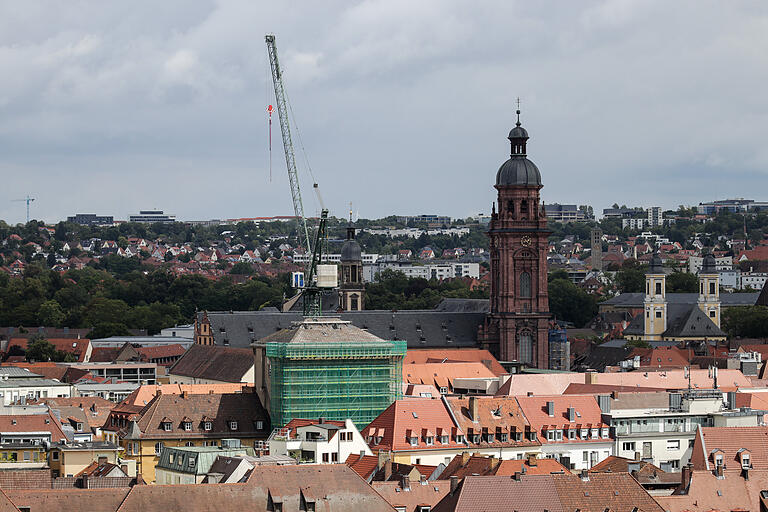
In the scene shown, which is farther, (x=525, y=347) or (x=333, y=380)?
(x=525, y=347)

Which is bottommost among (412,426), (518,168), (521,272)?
(412,426)

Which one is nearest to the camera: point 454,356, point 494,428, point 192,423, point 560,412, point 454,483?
point 454,483

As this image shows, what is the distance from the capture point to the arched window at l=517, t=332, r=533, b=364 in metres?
170

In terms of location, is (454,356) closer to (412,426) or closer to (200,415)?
(200,415)

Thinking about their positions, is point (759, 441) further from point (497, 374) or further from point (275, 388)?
point (497, 374)

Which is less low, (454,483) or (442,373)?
(454,483)

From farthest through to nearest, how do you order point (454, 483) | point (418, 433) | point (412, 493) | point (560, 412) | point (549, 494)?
point (560, 412) → point (418, 433) → point (412, 493) → point (454, 483) → point (549, 494)

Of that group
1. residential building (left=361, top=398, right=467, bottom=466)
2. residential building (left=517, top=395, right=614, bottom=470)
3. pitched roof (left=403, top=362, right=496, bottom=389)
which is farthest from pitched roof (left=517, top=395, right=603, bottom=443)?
pitched roof (left=403, top=362, right=496, bottom=389)

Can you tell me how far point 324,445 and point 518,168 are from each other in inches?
2869

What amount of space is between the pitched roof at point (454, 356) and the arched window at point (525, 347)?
10.5 feet

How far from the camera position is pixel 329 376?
12281 cm

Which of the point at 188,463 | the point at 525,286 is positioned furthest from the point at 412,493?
the point at 525,286

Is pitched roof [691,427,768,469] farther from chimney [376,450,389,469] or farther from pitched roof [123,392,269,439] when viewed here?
pitched roof [123,392,269,439]

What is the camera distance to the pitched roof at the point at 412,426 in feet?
352
